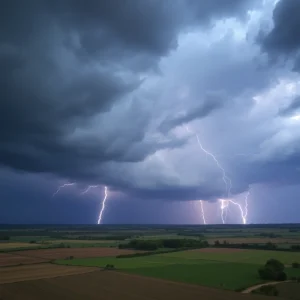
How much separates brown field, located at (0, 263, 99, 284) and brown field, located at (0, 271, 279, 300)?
346 cm

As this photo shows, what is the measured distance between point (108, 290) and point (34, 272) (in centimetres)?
1843

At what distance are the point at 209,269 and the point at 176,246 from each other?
158ft

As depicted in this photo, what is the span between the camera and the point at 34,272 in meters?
49.5

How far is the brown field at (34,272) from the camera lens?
44.1 m

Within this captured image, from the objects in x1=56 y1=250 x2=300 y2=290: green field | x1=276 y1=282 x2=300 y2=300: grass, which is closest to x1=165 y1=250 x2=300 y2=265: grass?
x1=56 y1=250 x2=300 y2=290: green field

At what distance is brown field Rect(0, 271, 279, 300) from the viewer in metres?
32.8

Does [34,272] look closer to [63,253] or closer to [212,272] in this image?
[212,272]

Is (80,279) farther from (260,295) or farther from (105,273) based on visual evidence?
(260,295)

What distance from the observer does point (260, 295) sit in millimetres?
34125

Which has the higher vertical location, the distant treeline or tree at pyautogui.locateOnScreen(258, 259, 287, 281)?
the distant treeline

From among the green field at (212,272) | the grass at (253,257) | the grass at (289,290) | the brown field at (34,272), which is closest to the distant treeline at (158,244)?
the grass at (253,257)

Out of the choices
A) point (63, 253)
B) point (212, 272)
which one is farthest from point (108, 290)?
point (63, 253)

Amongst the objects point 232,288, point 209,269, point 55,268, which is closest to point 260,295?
point 232,288

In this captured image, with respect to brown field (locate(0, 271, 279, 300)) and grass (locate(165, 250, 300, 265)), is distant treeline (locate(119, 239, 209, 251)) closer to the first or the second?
grass (locate(165, 250, 300, 265))
